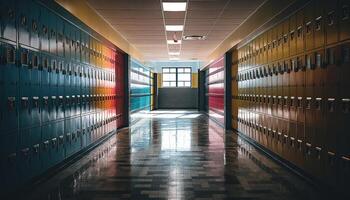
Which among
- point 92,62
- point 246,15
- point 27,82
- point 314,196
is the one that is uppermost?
point 246,15

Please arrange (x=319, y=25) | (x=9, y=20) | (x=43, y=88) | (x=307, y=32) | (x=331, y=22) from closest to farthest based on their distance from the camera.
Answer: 1. (x=9, y=20)
2. (x=331, y=22)
3. (x=319, y=25)
4. (x=307, y=32)
5. (x=43, y=88)

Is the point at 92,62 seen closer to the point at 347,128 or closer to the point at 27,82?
the point at 27,82

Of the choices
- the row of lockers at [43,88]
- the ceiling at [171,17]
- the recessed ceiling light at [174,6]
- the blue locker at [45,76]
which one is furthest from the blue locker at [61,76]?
the recessed ceiling light at [174,6]

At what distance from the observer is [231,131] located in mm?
10516

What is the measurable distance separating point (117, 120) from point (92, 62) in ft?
11.6

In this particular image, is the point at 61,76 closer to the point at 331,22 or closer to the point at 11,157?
the point at 11,157

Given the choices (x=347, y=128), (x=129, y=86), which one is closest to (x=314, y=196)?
(x=347, y=128)

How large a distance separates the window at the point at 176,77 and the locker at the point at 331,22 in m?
20.3

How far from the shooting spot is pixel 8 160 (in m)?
3.68

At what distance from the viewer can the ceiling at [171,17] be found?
22.3ft

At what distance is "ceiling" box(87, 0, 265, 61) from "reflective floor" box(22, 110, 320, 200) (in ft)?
8.52

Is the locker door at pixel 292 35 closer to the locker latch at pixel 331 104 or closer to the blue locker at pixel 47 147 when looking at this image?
the locker latch at pixel 331 104

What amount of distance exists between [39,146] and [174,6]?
377 cm

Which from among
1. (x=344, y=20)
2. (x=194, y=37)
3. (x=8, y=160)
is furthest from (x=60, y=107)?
(x=194, y=37)
